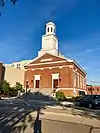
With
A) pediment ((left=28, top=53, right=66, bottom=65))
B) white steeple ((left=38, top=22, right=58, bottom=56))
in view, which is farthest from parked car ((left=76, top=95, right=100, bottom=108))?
white steeple ((left=38, top=22, right=58, bottom=56))

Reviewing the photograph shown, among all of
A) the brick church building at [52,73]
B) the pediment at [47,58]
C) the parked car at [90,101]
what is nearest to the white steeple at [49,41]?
the brick church building at [52,73]

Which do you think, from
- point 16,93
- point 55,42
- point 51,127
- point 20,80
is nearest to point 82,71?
point 55,42

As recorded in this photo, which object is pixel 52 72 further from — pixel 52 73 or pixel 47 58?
pixel 47 58

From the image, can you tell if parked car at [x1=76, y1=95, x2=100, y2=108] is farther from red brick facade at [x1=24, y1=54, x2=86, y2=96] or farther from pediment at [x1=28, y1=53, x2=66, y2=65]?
pediment at [x1=28, y1=53, x2=66, y2=65]

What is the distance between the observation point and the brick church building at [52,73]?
4144cm

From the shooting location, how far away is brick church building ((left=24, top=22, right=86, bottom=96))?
41.4 m

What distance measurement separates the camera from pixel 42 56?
46.5 meters

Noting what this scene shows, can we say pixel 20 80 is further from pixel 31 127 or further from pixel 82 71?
pixel 31 127

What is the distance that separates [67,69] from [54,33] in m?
14.6

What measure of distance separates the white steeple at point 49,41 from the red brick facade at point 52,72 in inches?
179

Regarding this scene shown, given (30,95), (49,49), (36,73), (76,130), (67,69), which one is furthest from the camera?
(49,49)

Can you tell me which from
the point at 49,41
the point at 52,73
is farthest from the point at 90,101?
the point at 49,41

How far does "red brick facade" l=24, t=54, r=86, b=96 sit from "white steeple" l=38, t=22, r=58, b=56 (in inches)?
179

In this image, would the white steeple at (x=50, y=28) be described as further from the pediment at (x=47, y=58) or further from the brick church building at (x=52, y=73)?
the pediment at (x=47, y=58)
